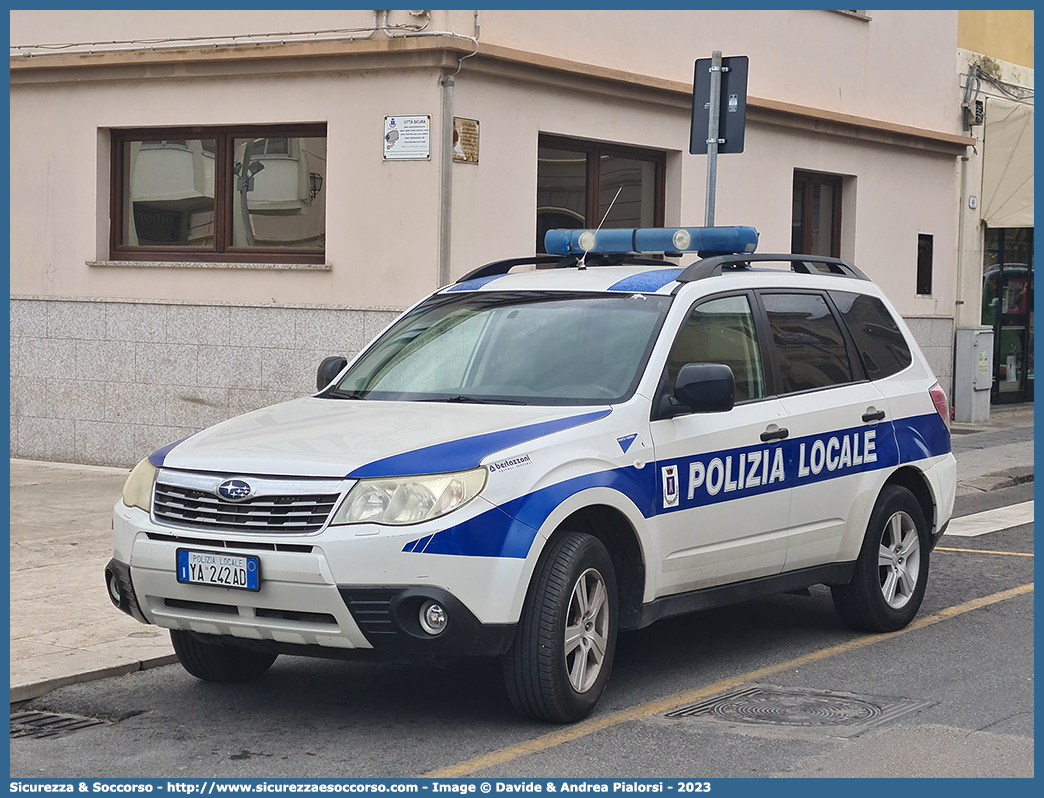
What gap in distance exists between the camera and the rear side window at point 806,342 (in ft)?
23.5

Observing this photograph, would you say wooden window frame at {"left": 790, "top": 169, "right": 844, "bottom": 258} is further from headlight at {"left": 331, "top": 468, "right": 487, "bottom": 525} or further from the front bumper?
the front bumper

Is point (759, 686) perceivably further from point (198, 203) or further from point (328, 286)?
point (198, 203)

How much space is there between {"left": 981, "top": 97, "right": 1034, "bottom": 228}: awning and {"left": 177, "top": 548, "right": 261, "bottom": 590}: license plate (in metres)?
16.3

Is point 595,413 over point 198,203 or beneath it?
beneath

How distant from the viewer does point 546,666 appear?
5570 mm

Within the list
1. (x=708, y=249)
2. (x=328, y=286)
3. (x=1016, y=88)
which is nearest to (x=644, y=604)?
(x=708, y=249)

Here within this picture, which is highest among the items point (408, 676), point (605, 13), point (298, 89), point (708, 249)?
point (605, 13)

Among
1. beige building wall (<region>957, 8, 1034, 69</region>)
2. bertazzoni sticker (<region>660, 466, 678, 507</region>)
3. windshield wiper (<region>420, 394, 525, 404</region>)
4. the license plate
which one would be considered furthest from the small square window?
the license plate

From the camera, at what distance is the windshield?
6.39 m

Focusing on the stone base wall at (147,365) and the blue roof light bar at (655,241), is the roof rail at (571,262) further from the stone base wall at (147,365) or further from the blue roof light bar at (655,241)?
the stone base wall at (147,365)

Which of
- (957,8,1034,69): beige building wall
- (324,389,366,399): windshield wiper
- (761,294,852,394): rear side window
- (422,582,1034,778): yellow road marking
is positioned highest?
(957,8,1034,69): beige building wall

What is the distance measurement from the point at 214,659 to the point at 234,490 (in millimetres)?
1175

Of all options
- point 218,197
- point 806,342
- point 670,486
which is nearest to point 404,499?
point 670,486
